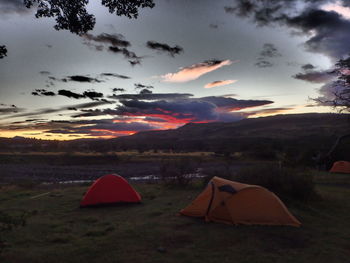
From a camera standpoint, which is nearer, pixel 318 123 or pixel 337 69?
pixel 337 69

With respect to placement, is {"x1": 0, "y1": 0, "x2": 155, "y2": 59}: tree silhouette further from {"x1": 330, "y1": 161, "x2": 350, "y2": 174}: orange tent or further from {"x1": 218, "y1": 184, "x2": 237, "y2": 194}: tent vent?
{"x1": 330, "y1": 161, "x2": 350, "y2": 174}: orange tent

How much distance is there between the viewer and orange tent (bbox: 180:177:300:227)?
10.8 m

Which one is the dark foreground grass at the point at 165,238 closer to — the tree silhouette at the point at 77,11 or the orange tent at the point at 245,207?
the orange tent at the point at 245,207

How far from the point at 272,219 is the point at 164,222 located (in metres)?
3.54

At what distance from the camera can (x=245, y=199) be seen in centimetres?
1109

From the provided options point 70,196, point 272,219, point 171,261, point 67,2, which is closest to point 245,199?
point 272,219

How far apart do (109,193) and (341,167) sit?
76.2 ft

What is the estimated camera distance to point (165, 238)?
964cm

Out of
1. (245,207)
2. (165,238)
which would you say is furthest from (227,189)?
(165,238)

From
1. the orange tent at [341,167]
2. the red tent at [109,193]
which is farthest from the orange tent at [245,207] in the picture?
the orange tent at [341,167]

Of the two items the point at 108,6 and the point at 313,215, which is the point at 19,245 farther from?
the point at 313,215

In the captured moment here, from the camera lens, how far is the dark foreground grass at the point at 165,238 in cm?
815

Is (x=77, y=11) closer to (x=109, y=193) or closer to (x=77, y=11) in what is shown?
(x=77, y=11)

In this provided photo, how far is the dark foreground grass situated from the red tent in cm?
63
